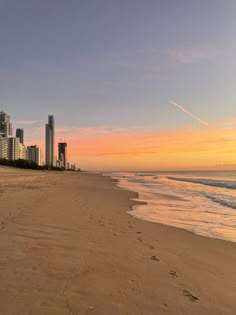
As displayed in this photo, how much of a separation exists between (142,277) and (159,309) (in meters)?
1.11

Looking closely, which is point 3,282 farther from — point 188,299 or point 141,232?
point 141,232

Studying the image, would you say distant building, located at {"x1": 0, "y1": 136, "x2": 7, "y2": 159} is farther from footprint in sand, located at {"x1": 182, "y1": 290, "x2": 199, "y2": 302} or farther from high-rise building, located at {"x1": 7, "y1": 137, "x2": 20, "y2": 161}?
footprint in sand, located at {"x1": 182, "y1": 290, "x2": 199, "y2": 302}

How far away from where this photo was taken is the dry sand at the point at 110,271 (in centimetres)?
384

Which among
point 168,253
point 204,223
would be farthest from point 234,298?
point 204,223

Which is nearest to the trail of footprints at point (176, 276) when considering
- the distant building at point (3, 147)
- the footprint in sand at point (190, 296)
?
the footprint in sand at point (190, 296)

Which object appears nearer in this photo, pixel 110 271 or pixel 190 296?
pixel 190 296

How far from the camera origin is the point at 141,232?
8812mm

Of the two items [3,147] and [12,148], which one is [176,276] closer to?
[3,147]

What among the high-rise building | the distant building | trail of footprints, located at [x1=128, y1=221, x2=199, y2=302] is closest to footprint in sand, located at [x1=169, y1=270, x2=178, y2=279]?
trail of footprints, located at [x1=128, y1=221, x2=199, y2=302]

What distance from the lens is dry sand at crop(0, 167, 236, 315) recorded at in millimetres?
3844

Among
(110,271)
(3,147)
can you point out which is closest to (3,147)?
(3,147)

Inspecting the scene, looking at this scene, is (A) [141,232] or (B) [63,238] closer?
(B) [63,238]

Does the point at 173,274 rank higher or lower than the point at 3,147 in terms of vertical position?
lower

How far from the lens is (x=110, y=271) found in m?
5.14
